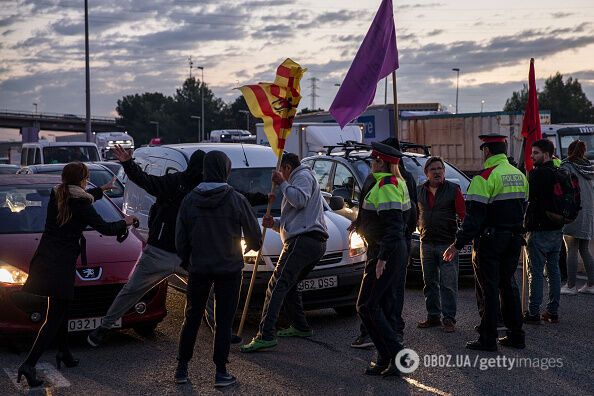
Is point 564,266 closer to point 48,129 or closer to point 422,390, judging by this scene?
point 422,390

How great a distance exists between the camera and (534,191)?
8945mm

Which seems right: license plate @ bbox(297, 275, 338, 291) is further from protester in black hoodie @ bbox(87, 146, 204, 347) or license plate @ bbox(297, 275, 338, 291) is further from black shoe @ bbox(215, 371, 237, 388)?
black shoe @ bbox(215, 371, 237, 388)

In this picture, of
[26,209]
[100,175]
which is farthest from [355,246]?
[100,175]

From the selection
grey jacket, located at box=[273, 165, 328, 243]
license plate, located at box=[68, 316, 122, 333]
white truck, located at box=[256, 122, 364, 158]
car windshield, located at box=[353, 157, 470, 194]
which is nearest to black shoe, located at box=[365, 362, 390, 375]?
grey jacket, located at box=[273, 165, 328, 243]

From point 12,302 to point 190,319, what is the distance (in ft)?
6.28

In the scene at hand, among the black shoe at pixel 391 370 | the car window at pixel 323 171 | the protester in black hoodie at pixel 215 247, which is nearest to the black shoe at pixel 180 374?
the protester in black hoodie at pixel 215 247

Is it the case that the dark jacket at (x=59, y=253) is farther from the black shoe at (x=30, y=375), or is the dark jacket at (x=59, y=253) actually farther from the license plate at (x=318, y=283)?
the license plate at (x=318, y=283)

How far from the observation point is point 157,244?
310 inches

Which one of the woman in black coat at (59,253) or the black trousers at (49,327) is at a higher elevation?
the woman in black coat at (59,253)

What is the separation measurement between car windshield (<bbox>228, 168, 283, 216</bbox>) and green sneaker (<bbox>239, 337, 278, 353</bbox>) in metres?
2.22

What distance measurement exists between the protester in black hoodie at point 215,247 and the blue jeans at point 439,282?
9.10 ft

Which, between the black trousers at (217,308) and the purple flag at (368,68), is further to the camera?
the purple flag at (368,68)

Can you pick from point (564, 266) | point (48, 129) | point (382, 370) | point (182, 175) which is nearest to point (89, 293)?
point (182, 175)

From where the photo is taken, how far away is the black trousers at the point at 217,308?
6.68 metres
